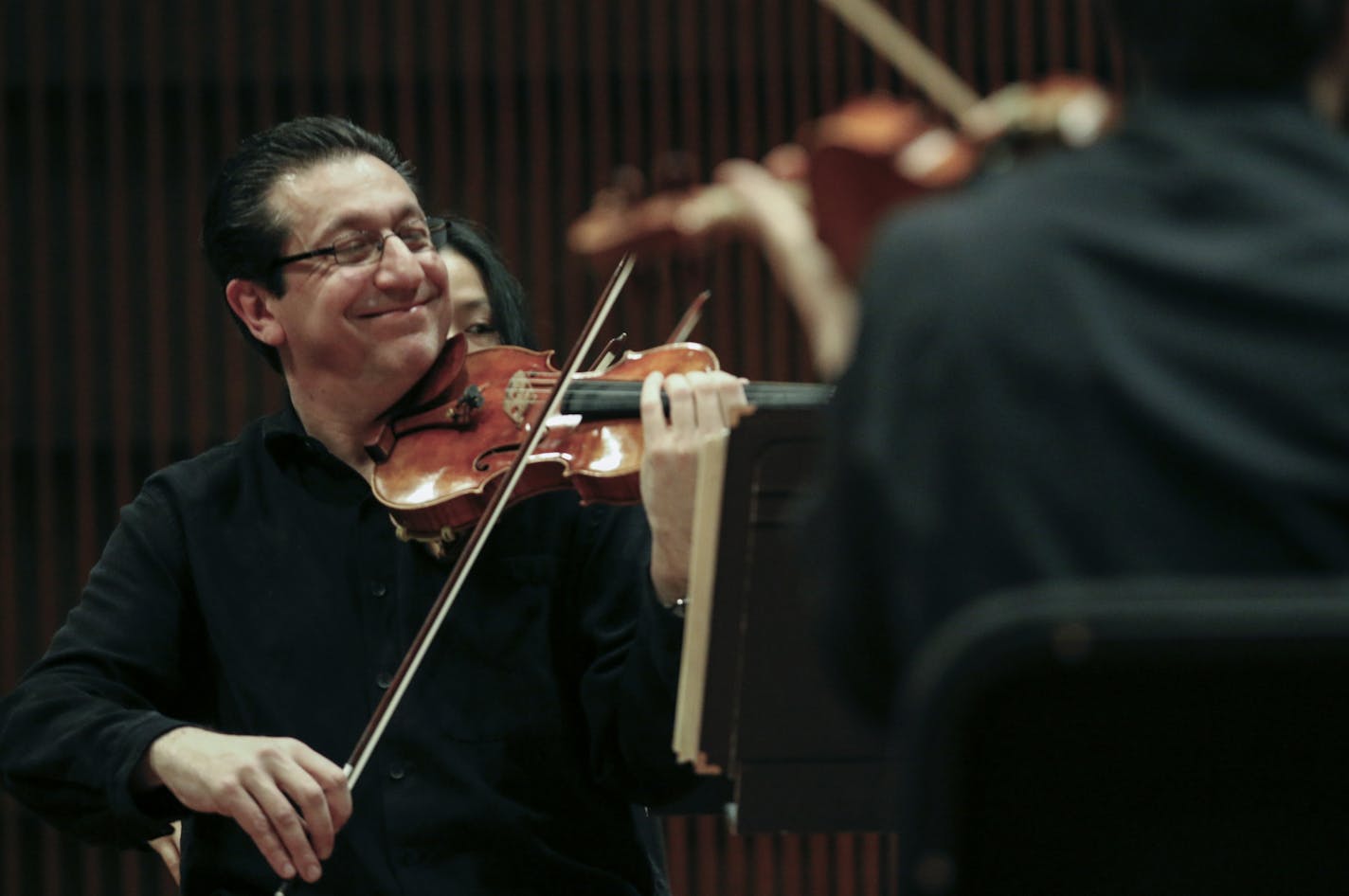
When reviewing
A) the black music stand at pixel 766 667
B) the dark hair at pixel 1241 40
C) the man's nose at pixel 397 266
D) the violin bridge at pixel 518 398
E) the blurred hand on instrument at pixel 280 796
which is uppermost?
the dark hair at pixel 1241 40

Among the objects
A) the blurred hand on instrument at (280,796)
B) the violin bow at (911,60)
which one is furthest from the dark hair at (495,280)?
the violin bow at (911,60)

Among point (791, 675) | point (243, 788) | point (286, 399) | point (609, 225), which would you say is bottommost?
point (243, 788)

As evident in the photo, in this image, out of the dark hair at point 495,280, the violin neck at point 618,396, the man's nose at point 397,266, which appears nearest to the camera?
the violin neck at point 618,396

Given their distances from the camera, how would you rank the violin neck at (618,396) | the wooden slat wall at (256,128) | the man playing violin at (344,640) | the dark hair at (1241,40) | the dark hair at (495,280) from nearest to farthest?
the dark hair at (1241,40) < the man playing violin at (344,640) < the violin neck at (618,396) < the dark hair at (495,280) < the wooden slat wall at (256,128)

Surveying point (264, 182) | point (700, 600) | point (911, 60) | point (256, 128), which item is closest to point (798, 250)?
point (911, 60)

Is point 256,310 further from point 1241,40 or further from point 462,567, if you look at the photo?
point 1241,40

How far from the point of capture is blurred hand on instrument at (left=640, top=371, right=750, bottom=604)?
1581mm

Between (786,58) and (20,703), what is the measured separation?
2584 mm

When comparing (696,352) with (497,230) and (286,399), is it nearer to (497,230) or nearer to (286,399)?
(286,399)

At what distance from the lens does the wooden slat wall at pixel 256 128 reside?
3684 millimetres

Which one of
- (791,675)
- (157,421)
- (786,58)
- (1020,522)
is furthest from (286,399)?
(786,58)

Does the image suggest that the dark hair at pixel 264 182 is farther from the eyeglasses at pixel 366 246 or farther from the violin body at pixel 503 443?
the violin body at pixel 503 443

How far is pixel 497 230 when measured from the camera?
3.80 metres

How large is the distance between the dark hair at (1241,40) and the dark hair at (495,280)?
1.45 m
